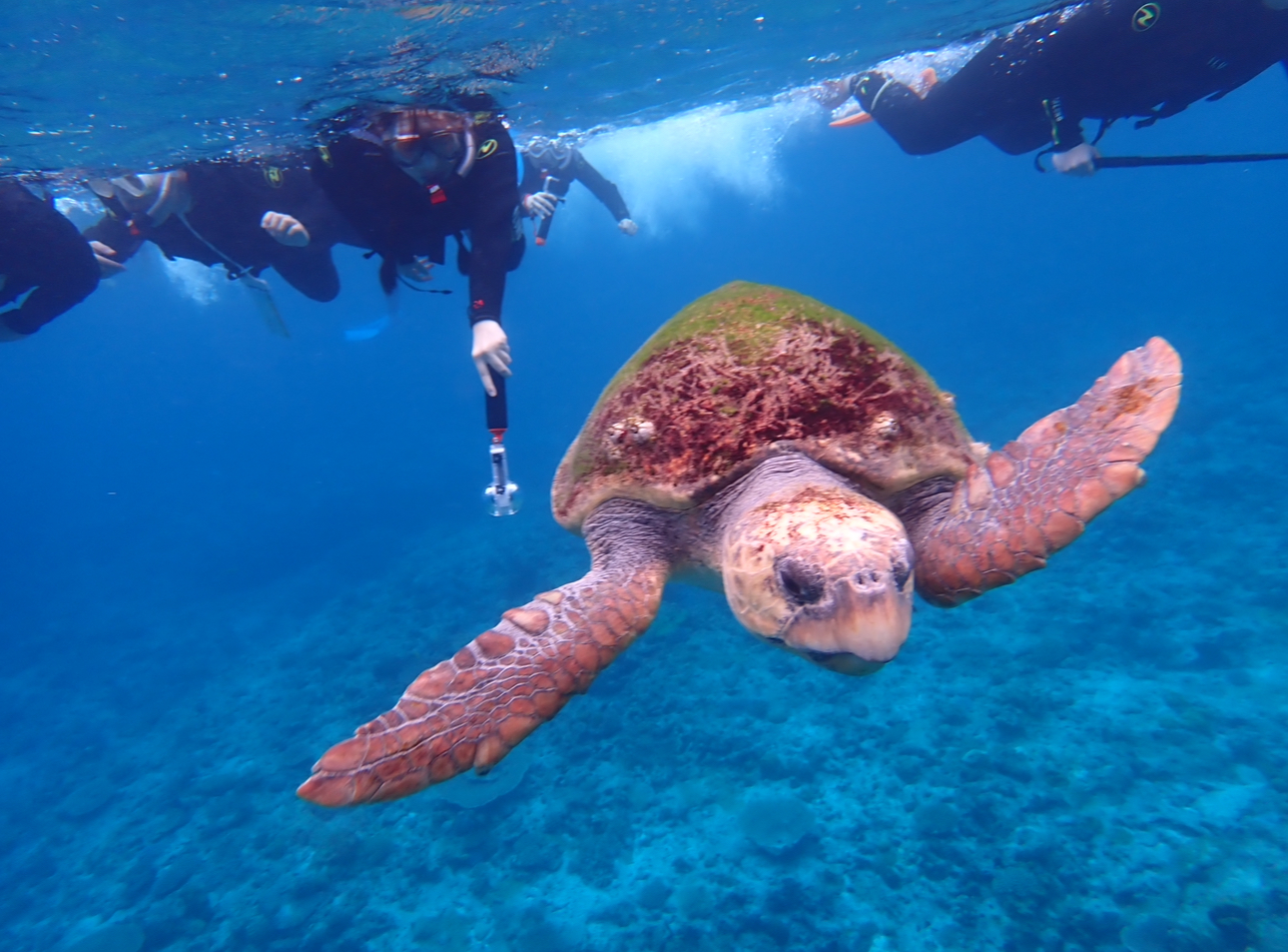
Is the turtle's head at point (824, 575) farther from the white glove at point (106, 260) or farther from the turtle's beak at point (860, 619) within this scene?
the white glove at point (106, 260)

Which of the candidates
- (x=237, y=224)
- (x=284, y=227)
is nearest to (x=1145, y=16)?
(x=284, y=227)

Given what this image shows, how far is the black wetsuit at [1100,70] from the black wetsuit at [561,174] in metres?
7.28

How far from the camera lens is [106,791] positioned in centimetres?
964

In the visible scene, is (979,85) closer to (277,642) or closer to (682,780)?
(682,780)

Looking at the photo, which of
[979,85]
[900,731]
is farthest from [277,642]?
[979,85]

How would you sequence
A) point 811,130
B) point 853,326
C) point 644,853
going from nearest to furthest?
point 853,326, point 644,853, point 811,130

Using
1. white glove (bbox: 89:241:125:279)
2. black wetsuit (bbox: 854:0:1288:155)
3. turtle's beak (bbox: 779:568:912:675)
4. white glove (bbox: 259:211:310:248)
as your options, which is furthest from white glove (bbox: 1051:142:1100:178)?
white glove (bbox: 89:241:125:279)

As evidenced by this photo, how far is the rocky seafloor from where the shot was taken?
5.19 meters

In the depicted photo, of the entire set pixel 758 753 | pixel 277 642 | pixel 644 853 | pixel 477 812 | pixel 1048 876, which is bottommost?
pixel 1048 876

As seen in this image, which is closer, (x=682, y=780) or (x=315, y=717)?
(x=682, y=780)

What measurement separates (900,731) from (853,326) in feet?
17.6


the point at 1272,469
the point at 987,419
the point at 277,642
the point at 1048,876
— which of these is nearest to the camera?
the point at 1048,876

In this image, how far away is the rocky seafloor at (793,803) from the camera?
17.0 ft

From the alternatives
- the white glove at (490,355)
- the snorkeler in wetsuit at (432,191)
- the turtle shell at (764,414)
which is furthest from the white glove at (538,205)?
the turtle shell at (764,414)
